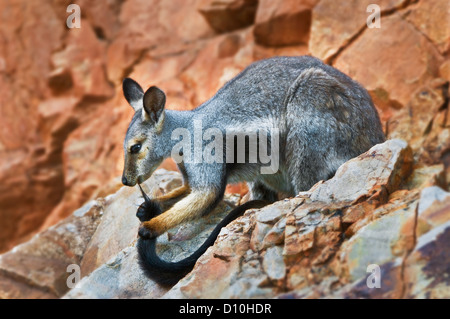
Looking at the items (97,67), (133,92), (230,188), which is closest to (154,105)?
(133,92)

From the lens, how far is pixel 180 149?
4.64 metres

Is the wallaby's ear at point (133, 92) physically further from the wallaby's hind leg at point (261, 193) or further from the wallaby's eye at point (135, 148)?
the wallaby's hind leg at point (261, 193)

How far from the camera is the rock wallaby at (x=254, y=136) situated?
4.35 meters

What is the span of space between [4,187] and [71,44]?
2.59 m

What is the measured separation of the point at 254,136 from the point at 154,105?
0.81 metres

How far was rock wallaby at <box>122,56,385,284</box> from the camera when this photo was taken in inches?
171

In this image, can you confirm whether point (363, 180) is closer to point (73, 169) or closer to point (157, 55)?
point (157, 55)

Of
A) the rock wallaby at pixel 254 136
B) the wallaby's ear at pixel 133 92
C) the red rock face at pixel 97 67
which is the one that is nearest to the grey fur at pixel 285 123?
the rock wallaby at pixel 254 136

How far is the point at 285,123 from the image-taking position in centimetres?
452

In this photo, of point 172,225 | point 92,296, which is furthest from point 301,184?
point 92,296

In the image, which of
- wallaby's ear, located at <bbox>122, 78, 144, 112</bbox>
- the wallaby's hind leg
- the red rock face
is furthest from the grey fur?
the red rock face

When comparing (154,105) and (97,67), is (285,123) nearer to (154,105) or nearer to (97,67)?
(154,105)

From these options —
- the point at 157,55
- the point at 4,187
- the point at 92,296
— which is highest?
the point at 157,55

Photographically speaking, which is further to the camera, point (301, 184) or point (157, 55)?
point (157, 55)
